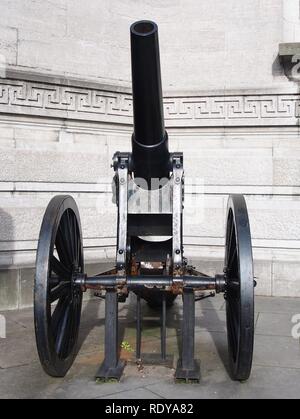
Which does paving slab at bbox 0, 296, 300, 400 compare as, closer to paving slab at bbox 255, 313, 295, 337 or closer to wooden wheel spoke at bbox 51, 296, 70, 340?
paving slab at bbox 255, 313, 295, 337

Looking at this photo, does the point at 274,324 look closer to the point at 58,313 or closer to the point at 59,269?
the point at 58,313

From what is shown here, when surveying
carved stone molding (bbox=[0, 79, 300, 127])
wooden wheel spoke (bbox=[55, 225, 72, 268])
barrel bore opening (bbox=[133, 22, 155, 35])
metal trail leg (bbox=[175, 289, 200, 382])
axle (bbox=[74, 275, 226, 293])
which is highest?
carved stone molding (bbox=[0, 79, 300, 127])

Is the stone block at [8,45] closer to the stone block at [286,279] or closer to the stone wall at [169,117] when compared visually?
the stone wall at [169,117]

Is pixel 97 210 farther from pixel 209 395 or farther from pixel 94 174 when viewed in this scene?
pixel 209 395

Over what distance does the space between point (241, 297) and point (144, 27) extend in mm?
1911

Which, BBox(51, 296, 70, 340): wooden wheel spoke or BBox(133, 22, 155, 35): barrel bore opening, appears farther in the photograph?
BBox(51, 296, 70, 340): wooden wheel spoke

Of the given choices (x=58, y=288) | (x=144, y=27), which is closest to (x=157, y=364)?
(x=58, y=288)

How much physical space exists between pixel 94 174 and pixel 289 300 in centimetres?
297

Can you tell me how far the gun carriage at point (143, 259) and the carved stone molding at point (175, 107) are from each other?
251 cm

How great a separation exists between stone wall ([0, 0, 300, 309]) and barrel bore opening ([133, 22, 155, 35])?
296 cm

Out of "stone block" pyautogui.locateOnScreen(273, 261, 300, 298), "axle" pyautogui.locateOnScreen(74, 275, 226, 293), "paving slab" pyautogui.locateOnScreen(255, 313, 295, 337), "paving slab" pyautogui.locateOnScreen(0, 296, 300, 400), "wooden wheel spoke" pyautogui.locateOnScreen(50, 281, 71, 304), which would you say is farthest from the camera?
"stone block" pyautogui.locateOnScreen(273, 261, 300, 298)

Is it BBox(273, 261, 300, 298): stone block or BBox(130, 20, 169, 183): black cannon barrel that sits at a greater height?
BBox(130, 20, 169, 183): black cannon barrel

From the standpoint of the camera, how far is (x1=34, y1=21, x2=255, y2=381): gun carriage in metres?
3.24

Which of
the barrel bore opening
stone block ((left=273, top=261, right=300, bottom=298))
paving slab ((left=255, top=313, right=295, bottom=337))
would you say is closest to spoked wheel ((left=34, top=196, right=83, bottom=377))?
the barrel bore opening
